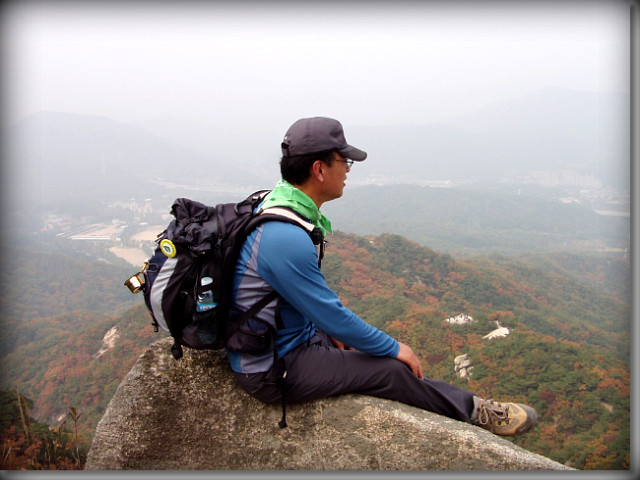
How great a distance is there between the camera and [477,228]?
5091cm

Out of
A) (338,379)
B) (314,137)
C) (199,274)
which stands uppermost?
(314,137)

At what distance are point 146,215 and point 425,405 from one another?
2193 inches

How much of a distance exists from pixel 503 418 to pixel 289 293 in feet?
5.79

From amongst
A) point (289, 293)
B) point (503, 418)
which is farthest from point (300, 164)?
point (503, 418)

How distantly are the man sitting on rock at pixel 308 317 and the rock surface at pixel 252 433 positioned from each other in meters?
0.15

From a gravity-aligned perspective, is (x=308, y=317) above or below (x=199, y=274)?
below

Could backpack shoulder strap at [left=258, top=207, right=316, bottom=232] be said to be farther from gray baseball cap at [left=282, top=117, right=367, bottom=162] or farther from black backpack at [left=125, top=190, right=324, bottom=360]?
gray baseball cap at [left=282, top=117, right=367, bottom=162]

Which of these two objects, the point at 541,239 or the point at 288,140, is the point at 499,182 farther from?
the point at 288,140

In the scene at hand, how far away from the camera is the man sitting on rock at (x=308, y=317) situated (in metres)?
2.39

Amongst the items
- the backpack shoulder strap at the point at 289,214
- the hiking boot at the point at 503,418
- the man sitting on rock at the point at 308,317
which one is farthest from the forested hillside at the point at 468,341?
the backpack shoulder strap at the point at 289,214

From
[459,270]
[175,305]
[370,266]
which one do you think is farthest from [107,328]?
[175,305]

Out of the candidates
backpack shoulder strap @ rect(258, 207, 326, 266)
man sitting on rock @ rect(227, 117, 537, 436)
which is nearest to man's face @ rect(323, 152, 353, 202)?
man sitting on rock @ rect(227, 117, 537, 436)

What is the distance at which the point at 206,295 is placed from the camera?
246cm

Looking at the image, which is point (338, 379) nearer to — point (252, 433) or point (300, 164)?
point (252, 433)
